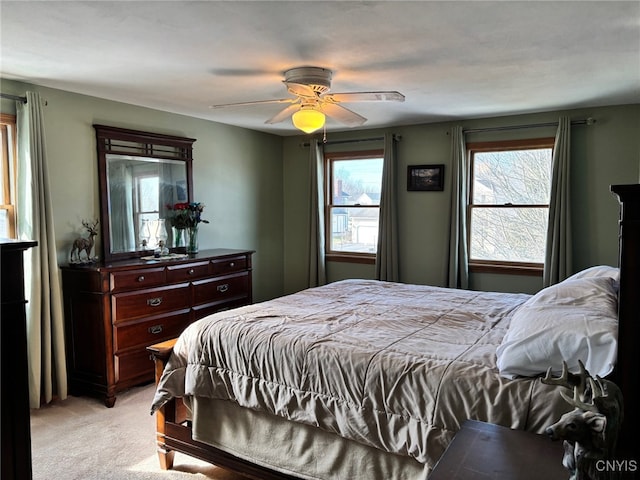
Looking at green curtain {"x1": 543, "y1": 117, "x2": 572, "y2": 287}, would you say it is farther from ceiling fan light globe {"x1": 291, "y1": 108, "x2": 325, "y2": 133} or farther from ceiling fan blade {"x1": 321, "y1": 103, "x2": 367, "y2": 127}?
ceiling fan light globe {"x1": 291, "y1": 108, "x2": 325, "y2": 133}

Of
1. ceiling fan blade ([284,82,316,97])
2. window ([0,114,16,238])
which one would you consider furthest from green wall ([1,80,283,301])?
ceiling fan blade ([284,82,316,97])

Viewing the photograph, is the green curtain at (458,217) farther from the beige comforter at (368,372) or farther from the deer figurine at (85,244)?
the deer figurine at (85,244)

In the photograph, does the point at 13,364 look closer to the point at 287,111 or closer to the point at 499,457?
the point at 499,457

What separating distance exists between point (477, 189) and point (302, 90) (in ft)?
8.74

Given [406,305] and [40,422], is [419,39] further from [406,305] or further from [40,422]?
[40,422]

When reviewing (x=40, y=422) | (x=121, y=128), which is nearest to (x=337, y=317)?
(x=40, y=422)

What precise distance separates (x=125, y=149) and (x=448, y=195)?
3.29 meters

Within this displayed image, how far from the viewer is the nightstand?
4.12ft

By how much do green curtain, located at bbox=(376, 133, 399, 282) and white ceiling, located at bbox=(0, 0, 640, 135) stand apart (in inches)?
46.3

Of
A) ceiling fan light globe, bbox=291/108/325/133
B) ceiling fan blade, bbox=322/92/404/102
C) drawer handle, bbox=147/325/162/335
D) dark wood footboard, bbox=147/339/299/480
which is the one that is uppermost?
ceiling fan blade, bbox=322/92/404/102

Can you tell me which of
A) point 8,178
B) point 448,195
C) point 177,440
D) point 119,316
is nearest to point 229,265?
point 119,316

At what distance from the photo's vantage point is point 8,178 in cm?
341

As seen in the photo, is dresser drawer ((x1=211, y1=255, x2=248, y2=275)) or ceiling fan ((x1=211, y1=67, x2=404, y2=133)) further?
dresser drawer ((x1=211, y1=255, x2=248, y2=275))

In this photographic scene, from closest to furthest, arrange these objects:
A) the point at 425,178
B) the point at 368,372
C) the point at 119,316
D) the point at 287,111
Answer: the point at 368,372
the point at 287,111
the point at 119,316
the point at 425,178
